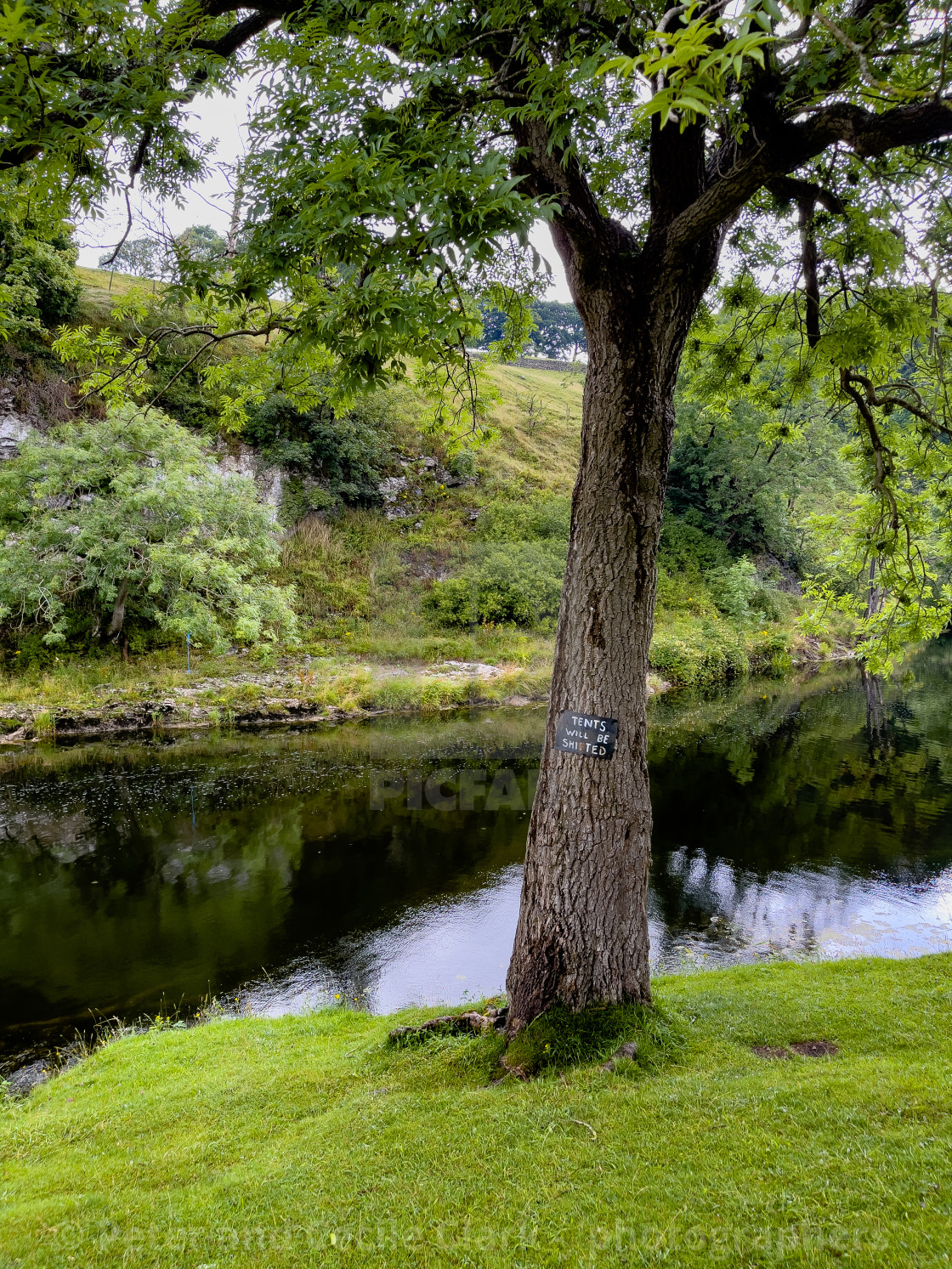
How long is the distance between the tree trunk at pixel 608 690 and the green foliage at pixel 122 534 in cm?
1452

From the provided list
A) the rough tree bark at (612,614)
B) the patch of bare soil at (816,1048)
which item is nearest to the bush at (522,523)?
the rough tree bark at (612,614)

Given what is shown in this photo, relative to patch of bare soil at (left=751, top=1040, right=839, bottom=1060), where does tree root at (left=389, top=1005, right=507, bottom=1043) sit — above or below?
below

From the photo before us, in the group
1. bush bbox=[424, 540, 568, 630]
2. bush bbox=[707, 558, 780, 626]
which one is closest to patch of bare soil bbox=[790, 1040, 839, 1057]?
bush bbox=[424, 540, 568, 630]

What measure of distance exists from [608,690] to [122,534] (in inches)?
636

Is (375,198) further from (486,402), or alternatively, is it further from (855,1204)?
(855,1204)

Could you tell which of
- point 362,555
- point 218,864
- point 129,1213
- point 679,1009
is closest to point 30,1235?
point 129,1213

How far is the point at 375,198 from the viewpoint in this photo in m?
2.39

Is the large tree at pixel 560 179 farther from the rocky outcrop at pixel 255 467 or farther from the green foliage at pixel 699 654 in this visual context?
the rocky outcrop at pixel 255 467

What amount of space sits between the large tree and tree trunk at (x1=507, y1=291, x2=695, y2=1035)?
14 mm

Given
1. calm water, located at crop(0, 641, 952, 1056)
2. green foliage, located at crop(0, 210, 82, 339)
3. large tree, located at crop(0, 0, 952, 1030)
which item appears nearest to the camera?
large tree, located at crop(0, 0, 952, 1030)

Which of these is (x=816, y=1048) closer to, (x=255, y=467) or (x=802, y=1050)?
(x=802, y=1050)

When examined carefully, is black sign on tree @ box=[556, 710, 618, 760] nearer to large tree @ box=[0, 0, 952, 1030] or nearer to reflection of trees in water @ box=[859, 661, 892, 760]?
large tree @ box=[0, 0, 952, 1030]

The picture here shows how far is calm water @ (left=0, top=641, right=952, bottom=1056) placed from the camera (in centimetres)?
758

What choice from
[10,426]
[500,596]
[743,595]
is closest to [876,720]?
[743,595]
